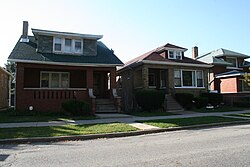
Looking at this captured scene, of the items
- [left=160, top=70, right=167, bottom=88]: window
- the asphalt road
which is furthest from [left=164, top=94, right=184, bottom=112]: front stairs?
the asphalt road

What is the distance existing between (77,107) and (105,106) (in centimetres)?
339

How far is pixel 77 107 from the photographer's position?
51.8 ft

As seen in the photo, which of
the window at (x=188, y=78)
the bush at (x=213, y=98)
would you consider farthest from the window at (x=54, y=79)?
the bush at (x=213, y=98)

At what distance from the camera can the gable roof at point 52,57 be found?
17344 mm

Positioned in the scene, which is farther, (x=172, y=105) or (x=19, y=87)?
(x=172, y=105)

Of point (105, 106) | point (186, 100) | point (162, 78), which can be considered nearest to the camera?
point (105, 106)

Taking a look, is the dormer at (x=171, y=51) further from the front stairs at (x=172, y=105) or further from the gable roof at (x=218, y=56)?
the gable roof at (x=218, y=56)

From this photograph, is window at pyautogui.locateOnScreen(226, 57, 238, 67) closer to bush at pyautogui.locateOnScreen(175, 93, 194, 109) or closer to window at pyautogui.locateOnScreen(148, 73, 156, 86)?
window at pyautogui.locateOnScreen(148, 73, 156, 86)

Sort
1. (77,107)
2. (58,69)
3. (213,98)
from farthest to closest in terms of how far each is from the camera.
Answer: (213,98)
(58,69)
(77,107)

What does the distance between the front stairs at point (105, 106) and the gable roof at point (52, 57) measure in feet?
10.3

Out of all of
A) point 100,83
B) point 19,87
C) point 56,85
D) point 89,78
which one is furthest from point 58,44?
point 100,83

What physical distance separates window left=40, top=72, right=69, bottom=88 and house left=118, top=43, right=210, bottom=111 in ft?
A: 22.2

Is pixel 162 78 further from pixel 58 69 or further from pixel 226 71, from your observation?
pixel 226 71

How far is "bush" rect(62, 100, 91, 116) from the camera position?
51.6 ft
